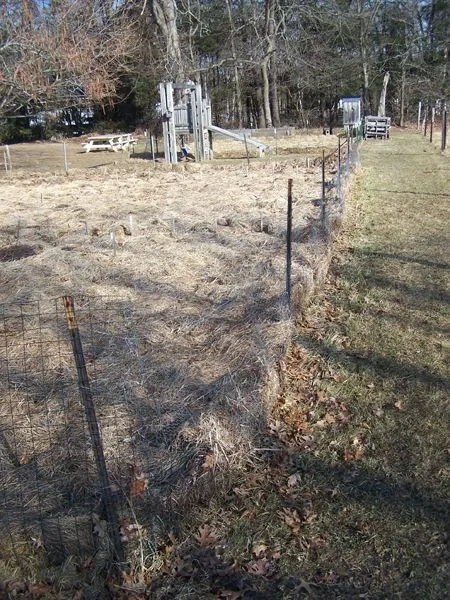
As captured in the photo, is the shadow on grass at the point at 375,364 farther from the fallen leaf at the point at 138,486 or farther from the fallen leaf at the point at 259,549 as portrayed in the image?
the fallen leaf at the point at 138,486

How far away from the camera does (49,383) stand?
14.3 feet

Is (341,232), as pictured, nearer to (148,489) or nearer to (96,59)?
(148,489)

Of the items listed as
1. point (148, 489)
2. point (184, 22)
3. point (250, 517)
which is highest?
point (184, 22)

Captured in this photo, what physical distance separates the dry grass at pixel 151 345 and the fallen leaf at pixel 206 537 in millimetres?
141

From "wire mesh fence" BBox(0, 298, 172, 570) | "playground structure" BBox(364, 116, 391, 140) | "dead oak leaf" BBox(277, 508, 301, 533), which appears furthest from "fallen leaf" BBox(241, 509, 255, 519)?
"playground structure" BBox(364, 116, 391, 140)

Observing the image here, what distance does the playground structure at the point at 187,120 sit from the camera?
75.2 ft

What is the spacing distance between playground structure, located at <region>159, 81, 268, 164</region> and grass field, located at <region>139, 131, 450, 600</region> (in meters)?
17.9

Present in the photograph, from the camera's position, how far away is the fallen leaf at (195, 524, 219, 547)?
10.1ft

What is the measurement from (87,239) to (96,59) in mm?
9893

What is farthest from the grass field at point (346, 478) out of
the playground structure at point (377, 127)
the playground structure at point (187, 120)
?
the playground structure at point (377, 127)

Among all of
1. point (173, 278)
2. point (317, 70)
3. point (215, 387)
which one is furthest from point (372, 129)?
point (215, 387)

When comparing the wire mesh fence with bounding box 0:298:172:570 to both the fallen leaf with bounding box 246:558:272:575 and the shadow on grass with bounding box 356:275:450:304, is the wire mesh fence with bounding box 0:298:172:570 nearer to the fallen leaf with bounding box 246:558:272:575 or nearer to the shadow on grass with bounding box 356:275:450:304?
the fallen leaf with bounding box 246:558:272:575

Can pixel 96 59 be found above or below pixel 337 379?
above

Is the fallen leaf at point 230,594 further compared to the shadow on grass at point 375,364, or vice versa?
the shadow on grass at point 375,364
